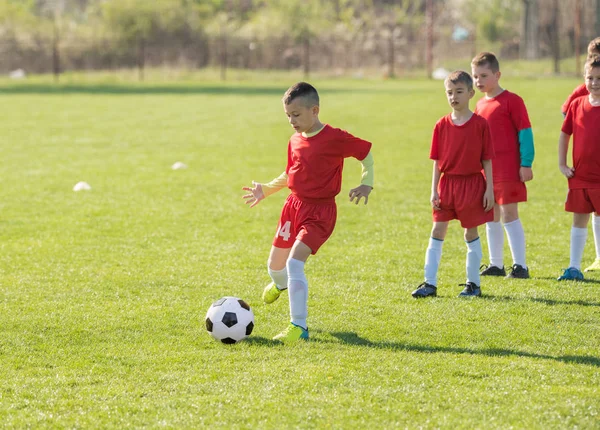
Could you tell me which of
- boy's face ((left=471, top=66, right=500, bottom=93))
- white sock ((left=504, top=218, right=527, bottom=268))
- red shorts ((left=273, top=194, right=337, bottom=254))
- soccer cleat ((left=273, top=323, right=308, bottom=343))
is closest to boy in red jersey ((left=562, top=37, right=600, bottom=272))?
white sock ((left=504, top=218, right=527, bottom=268))

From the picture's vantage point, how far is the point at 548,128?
64.3 feet

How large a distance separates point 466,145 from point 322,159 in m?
1.27

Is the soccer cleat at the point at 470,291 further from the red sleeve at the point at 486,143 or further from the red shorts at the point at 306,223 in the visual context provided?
the red shorts at the point at 306,223

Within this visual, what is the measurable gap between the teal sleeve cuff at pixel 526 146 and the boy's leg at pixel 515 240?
0.42 meters

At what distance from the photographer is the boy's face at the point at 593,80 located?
270 inches

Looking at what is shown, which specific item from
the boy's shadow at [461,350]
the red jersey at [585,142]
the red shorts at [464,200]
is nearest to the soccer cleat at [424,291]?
the red shorts at [464,200]

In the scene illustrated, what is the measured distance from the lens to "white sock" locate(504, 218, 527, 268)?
739cm

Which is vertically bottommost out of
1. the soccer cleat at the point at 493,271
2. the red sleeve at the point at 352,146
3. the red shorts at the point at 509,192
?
the soccer cleat at the point at 493,271

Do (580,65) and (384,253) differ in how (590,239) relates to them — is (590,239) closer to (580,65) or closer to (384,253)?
(384,253)

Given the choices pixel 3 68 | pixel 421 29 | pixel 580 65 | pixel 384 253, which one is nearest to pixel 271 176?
pixel 384 253

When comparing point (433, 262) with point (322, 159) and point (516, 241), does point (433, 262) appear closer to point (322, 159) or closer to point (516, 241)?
point (516, 241)

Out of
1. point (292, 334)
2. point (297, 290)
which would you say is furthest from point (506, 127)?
point (292, 334)

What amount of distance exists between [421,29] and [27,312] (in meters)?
59.0

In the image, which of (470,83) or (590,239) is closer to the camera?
(470,83)
